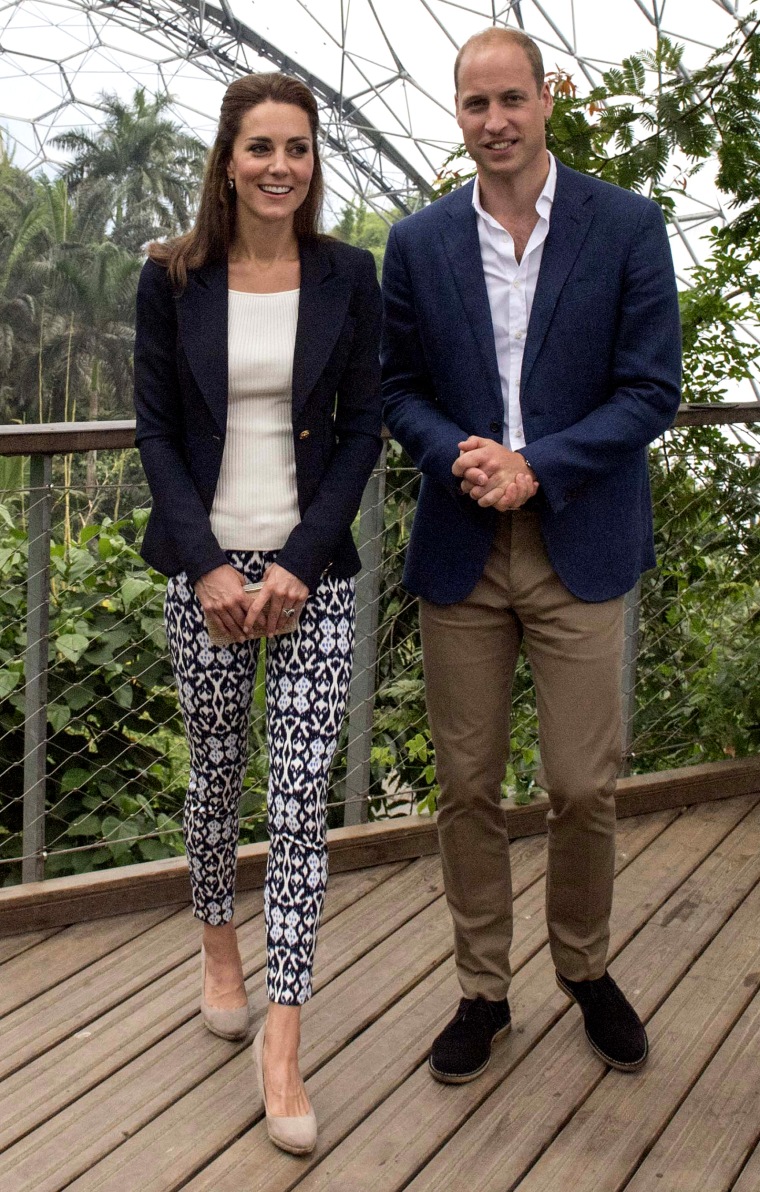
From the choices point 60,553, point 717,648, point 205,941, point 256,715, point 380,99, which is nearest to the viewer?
point 205,941

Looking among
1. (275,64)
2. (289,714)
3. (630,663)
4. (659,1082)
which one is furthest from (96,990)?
(275,64)

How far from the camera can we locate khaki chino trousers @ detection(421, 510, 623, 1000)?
2.39 m

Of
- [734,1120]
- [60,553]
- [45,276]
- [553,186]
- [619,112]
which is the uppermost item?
[45,276]

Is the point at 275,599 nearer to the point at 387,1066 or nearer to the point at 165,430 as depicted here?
the point at 165,430

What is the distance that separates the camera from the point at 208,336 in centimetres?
227

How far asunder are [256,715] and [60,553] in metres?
0.73

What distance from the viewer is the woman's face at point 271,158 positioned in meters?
2.21

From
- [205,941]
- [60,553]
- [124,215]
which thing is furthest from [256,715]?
[124,215]

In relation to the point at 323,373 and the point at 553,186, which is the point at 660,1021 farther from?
the point at 553,186

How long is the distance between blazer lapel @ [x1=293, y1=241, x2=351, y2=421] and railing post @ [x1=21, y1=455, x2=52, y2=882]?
894 mm

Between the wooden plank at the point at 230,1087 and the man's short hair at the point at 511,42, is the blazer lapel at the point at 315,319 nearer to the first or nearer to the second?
the man's short hair at the point at 511,42

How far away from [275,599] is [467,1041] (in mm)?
940

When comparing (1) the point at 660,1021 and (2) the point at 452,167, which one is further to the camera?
(2) the point at 452,167

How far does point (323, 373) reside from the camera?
2299 mm
